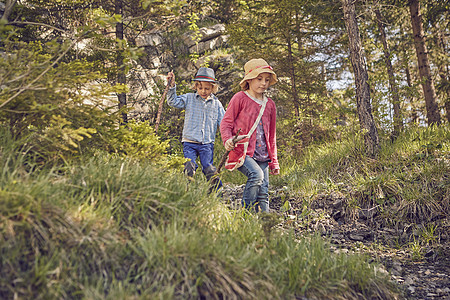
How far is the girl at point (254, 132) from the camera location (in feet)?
14.2

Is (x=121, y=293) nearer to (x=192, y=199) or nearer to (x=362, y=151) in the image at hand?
(x=192, y=199)

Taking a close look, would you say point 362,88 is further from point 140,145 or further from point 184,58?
point 184,58

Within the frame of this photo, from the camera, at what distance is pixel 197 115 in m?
5.45

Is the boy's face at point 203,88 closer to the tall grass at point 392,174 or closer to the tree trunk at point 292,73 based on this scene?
the tall grass at point 392,174

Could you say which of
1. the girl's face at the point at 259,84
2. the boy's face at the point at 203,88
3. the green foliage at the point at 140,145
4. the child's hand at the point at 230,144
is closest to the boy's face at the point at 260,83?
the girl's face at the point at 259,84

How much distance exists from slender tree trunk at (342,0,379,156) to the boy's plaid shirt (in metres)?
3.46

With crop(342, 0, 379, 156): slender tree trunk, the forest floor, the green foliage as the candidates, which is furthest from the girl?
crop(342, 0, 379, 156): slender tree trunk

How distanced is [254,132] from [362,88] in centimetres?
392

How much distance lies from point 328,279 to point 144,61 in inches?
500

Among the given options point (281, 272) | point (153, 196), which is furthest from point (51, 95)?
point (281, 272)

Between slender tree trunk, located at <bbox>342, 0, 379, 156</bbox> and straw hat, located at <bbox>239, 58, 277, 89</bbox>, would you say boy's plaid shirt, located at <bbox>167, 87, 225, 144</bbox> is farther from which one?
slender tree trunk, located at <bbox>342, 0, 379, 156</bbox>

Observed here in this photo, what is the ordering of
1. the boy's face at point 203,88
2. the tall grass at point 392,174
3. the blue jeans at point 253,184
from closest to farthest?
the blue jeans at point 253,184 → the tall grass at point 392,174 → the boy's face at point 203,88

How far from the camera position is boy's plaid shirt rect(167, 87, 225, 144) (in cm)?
538

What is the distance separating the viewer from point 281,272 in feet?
8.79
